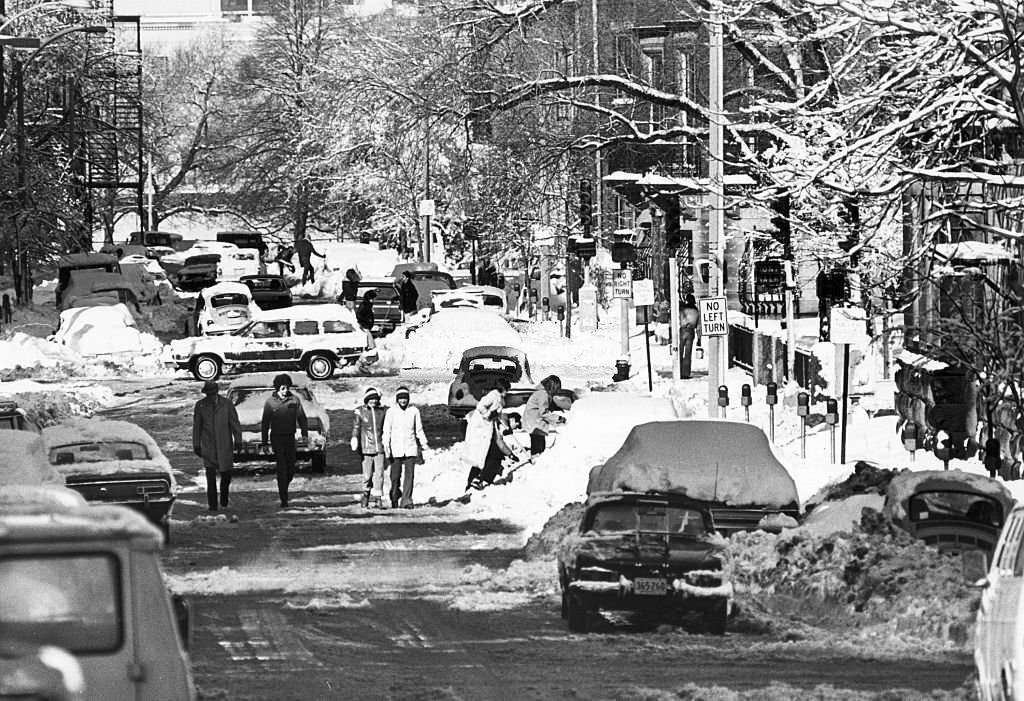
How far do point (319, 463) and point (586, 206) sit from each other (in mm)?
27618

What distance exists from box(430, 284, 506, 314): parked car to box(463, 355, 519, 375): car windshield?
15327mm

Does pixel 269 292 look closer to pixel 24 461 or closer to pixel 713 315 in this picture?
pixel 713 315

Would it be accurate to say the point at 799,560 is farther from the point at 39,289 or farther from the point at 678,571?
the point at 39,289

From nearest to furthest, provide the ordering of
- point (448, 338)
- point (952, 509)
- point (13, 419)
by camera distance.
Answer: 1. point (952, 509)
2. point (13, 419)
3. point (448, 338)

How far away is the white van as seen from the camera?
923cm

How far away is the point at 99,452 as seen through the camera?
2162cm

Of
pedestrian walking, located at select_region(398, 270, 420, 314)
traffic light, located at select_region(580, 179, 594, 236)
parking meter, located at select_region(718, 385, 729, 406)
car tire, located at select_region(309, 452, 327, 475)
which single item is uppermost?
traffic light, located at select_region(580, 179, 594, 236)

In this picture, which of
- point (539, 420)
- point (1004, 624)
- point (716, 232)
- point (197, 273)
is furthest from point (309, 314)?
point (1004, 624)

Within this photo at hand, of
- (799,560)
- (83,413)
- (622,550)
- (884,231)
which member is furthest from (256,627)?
(884,231)

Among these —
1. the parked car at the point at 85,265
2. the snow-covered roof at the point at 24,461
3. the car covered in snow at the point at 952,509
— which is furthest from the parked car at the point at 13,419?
the parked car at the point at 85,265

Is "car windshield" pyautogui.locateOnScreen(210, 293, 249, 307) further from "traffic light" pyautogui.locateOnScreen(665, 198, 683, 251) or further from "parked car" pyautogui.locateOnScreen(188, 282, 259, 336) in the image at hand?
"traffic light" pyautogui.locateOnScreen(665, 198, 683, 251)

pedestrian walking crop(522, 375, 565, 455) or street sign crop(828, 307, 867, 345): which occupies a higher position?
street sign crop(828, 307, 867, 345)

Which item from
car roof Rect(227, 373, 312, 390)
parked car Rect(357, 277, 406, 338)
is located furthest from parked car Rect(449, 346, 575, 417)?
parked car Rect(357, 277, 406, 338)

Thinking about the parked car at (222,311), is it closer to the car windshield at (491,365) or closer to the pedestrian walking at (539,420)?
the car windshield at (491,365)
